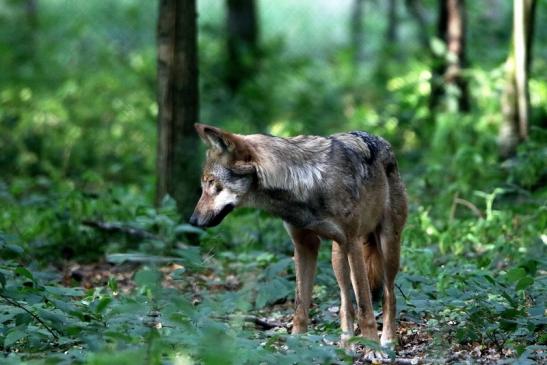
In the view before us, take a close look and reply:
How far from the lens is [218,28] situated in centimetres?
1867

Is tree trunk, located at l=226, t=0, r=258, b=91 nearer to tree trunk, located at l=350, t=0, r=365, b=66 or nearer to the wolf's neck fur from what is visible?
tree trunk, located at l=350, t=0, r=365, b=66

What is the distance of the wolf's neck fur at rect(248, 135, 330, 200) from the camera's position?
635cm

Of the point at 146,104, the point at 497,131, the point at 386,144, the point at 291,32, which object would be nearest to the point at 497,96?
the point at 497,131

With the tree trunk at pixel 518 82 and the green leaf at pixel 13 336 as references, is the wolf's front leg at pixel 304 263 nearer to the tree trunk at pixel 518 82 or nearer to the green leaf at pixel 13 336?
the green leaf at pixel 13 336

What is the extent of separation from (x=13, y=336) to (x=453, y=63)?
10578 millimetres

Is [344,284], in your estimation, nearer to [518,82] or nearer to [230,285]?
A: [230,285]

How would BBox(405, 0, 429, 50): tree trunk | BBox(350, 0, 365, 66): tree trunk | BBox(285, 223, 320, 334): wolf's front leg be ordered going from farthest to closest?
BBox(350, 0, 365, 66): tree trunk, BBox(405, 0, 429, 50): tree trunk, BBox(285, 223, 320, 334): wolf's front leg

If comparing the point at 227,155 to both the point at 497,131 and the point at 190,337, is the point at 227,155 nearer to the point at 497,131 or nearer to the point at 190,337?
the point at 190,337

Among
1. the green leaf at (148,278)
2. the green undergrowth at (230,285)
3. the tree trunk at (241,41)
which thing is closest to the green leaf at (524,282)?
the green undergrowth at (230,285)

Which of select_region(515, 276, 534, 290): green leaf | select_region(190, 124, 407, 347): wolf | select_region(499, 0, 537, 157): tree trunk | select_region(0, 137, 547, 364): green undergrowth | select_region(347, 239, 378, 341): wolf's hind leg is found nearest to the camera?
select_region(0, 137, 547, 364): green undergrowth

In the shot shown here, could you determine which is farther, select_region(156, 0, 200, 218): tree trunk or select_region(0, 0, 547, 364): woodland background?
select_region(156, 0, 200, 218): tree trunk

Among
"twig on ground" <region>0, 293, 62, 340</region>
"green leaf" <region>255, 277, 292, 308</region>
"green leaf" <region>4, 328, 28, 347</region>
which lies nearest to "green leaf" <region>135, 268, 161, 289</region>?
"green leaf" <region>4, 328, 28, 347</region>

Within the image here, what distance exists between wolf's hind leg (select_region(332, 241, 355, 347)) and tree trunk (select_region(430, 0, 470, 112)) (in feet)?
26.0

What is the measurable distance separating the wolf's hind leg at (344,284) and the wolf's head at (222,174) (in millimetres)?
905
